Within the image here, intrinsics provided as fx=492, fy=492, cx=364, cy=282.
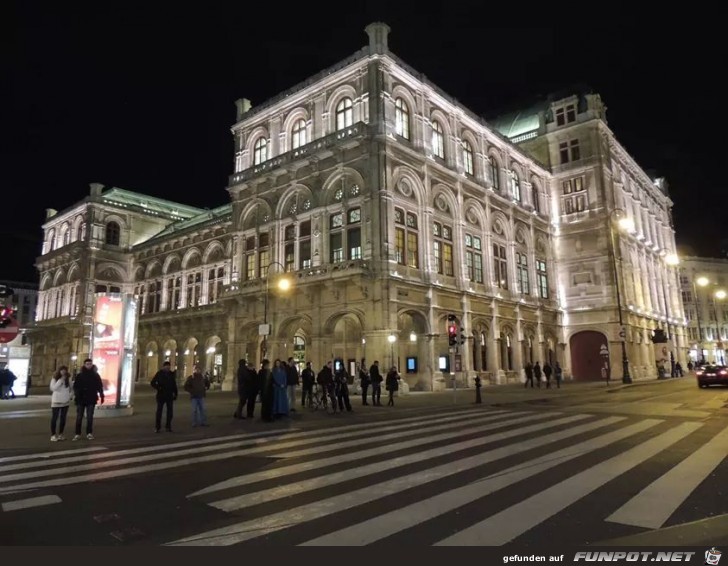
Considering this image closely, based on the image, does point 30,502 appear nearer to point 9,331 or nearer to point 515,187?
point 9,331

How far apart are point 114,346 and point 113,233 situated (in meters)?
48.1

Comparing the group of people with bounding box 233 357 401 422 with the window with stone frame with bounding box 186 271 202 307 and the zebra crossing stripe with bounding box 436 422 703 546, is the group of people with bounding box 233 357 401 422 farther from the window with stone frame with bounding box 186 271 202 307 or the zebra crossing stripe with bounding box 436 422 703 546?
the window with stone frame with bounding box 186 271 202 307

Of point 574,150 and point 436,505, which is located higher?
point 574,150

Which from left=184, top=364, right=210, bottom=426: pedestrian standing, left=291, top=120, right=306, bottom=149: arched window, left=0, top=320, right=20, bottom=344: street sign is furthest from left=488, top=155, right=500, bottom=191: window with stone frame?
left=0, top=320, right=20, bottom=344: street sign

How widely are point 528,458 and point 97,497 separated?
690 cm

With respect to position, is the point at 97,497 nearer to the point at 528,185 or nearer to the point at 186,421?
the point at 186,421

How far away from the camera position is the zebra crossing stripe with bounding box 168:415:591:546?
16.2 feet

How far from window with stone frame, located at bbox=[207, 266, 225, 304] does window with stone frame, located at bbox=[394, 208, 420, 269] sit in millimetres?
A: 23228

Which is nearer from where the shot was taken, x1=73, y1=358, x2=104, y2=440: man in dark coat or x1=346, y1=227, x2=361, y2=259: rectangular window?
x1=73, y1=358, x2=104, y2=440: man in dark coat

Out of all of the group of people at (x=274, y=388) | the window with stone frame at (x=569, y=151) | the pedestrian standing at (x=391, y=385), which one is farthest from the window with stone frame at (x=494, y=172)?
the group of people at (x=274, y=388)

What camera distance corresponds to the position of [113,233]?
5978cm

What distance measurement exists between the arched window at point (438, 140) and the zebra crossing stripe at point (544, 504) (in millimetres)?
29837

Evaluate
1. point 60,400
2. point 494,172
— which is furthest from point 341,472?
point 494,172

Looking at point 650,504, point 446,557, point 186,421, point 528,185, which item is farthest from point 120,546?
point 528,185
